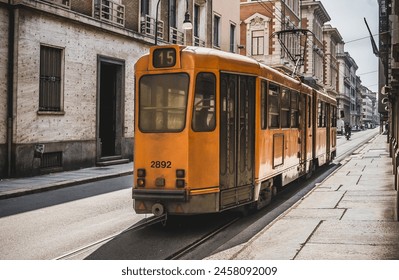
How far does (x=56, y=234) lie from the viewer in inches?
325

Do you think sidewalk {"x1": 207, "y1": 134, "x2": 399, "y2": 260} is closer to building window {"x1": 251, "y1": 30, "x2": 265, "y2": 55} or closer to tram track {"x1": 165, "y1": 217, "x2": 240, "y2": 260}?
tram track {"x1": 165, "y1": 217, "x2": 240, "y2": 260}

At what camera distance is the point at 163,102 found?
7977 millimetres

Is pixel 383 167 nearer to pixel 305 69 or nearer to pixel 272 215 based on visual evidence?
pixel 272 215

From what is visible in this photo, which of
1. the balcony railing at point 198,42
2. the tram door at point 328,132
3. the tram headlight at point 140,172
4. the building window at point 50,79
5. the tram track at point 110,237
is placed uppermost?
the balcony railing at point 198,42

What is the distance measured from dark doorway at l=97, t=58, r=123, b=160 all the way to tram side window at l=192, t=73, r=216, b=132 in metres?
13.9

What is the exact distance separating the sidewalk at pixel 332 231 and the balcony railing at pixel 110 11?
39.8 feet

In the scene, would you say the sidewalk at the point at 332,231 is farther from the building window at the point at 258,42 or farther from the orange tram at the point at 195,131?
the building window at the point at 258,42

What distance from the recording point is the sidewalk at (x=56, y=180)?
1279 centimetres

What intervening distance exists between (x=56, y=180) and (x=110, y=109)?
7.22 m

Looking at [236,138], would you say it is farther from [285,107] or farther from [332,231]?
[285,107]

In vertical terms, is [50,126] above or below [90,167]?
above

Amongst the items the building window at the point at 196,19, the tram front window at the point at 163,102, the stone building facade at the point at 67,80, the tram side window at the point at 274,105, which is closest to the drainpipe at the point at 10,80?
the stone building facade at the point at 67,80
